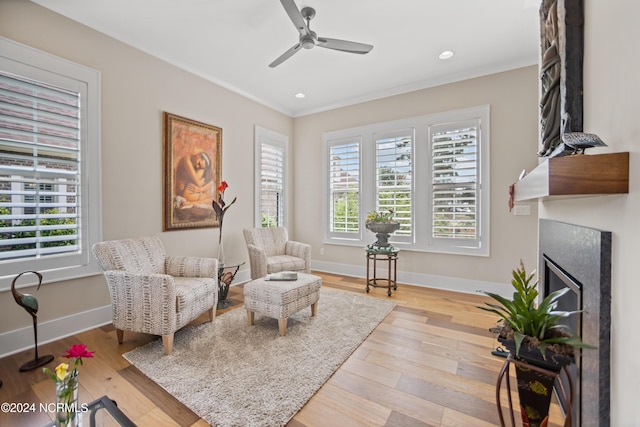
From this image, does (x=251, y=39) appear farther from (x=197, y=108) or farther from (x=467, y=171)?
(x=467, y=171)

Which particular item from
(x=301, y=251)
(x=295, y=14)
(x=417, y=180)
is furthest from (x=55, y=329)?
(x=417, y=180)

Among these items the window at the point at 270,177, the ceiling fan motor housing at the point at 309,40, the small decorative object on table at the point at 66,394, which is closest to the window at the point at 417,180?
the window at the point at 270,177

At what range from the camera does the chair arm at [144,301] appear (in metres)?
2.08

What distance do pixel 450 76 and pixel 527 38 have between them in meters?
0.91

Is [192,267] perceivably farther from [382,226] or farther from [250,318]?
[382,226]

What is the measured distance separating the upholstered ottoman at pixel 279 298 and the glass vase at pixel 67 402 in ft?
5.05

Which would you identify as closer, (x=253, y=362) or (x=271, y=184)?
(x=253, y=362)

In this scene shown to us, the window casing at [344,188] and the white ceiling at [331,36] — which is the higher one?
the white ceiling at [331,36]

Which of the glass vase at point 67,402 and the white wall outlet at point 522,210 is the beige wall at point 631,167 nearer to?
the glass vase at point 67,402

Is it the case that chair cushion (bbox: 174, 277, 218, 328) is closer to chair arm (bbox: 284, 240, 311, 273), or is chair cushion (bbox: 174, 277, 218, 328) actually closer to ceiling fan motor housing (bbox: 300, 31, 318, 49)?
chair arm (bbox: 284, 240, 311, 273)

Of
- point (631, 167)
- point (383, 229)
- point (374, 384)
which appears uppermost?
point (631, 167)

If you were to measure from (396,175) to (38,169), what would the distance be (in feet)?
13.4

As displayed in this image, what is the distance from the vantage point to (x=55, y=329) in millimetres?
2377

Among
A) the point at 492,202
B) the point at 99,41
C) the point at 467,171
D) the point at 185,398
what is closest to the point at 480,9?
the point at 467,171
